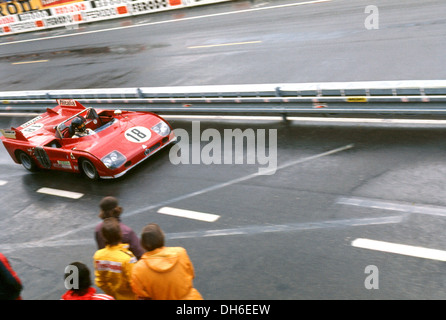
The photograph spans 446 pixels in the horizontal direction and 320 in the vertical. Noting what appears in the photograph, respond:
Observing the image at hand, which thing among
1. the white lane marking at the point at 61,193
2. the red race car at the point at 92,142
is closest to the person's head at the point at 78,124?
the red race car at the point at 92,142

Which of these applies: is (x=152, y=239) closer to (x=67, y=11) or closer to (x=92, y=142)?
(x=92, y=142)

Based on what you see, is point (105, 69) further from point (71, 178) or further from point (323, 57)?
point (71, 178)

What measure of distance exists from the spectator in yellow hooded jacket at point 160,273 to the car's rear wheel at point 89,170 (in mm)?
5826

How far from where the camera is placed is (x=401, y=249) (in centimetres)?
626

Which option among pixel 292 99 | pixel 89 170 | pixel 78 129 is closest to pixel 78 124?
pixel 78 129

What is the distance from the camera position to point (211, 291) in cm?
632

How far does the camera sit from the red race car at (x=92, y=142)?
32.6 feet

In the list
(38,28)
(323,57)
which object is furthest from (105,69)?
(38,28)

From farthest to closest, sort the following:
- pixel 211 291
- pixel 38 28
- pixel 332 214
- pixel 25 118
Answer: pixel 38 28
pixel 25 118
pixel 332 214
pixel 211 291

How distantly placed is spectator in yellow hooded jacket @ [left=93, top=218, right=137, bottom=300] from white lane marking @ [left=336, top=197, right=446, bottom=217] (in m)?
3.75

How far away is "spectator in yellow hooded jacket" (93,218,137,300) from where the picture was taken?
4.93 meters

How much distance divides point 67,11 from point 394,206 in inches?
1348
